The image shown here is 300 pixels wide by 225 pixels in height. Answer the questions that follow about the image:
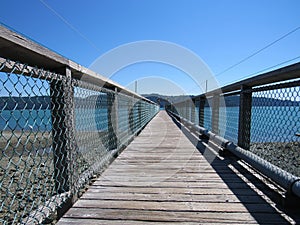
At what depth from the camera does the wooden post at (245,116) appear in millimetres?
2410

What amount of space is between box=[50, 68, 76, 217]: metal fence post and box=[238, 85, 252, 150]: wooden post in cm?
193

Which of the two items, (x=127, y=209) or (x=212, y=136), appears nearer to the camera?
(x=127, y=209)

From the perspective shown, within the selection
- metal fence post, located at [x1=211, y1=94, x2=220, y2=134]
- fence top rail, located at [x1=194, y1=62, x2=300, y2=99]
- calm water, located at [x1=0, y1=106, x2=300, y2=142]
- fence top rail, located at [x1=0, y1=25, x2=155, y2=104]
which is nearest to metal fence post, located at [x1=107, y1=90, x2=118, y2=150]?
calm water, located at [x1=0, y1=106, x2=300, y2=142]

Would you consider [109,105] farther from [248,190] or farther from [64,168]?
[248,190]

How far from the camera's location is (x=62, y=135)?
150 centimetres

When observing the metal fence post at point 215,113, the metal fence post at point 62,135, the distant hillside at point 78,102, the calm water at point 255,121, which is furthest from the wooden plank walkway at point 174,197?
the metal fence post at point 215,113

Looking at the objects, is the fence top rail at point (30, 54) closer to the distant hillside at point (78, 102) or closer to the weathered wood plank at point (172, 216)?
the distant hillside at point (78, 102)

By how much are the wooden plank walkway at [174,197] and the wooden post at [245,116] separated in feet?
1.09

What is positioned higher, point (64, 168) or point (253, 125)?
point (253, 125)

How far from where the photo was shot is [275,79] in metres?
1.84

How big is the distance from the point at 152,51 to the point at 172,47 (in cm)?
69

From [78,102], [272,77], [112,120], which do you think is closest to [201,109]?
[112,120]

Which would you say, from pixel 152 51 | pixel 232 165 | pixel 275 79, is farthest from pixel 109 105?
pixel 152 51

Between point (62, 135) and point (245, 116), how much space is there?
2.04 meters
